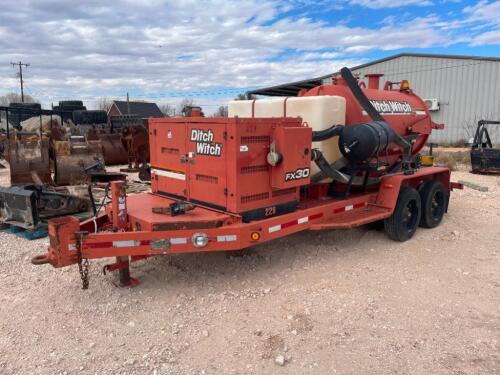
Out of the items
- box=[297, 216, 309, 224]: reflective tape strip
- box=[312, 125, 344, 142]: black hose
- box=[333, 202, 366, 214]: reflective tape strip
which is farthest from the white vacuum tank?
box=[297, 216, 309, 224]: reflective tape strip

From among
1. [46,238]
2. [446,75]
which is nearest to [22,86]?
[446,75]

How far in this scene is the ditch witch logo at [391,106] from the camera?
20.8ft

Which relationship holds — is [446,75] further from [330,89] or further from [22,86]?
[22,86]

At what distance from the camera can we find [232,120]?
4230mm

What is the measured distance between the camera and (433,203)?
7.16 metres

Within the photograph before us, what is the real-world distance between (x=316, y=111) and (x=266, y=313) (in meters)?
2.62

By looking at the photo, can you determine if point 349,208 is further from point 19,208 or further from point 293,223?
point 19,208

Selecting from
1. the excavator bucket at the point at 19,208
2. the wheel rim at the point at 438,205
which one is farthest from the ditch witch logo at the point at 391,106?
the excavator bucket at the point at 19,208

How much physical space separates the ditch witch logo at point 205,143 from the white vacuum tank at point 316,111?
4.85 ft

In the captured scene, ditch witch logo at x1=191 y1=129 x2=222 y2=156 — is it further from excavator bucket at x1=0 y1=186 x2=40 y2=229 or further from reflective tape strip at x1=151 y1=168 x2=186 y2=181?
excavator bucket at x1=0 y1=186 x2=40 y2=229

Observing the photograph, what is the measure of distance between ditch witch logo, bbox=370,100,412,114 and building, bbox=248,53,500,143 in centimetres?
1562

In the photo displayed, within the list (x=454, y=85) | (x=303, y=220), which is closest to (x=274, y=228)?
(x=303, y=220)

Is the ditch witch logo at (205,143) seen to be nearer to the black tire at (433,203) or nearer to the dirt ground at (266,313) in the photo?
the dirt ground at (266,313)

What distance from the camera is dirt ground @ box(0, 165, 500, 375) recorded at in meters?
3.35
